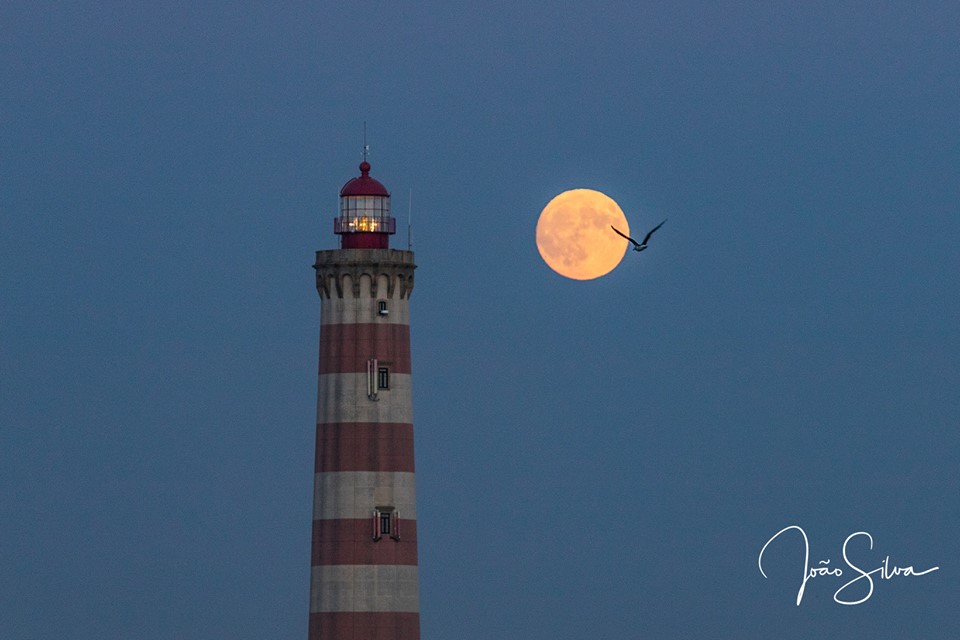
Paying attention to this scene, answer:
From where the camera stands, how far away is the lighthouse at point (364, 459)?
133m

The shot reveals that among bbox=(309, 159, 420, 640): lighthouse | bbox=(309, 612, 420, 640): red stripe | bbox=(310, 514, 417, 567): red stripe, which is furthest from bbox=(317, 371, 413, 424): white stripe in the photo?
bbox=(309, 612, 420, 640): red stripe

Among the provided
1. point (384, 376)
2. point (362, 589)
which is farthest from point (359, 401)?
point (362, 589)

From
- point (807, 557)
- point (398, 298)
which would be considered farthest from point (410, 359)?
point (807, 557)

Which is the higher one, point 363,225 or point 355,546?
point 363,225

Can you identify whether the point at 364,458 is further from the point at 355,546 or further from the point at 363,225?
the point at 363,225

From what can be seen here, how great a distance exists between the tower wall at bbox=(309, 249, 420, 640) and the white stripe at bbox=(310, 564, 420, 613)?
0.11 feet

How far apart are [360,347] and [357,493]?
5.10 meters

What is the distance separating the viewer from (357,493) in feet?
437

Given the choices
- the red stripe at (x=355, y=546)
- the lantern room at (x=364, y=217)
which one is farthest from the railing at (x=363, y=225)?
the red stripe at (x=355, y=546)

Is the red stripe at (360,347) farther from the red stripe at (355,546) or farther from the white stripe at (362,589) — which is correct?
the white stripe at (362,589)

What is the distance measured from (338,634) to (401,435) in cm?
727

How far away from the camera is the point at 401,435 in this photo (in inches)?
5266

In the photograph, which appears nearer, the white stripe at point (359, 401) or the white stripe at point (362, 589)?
the white stripe at point (362, 589)

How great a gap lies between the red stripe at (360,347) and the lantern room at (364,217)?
3.24 meters
